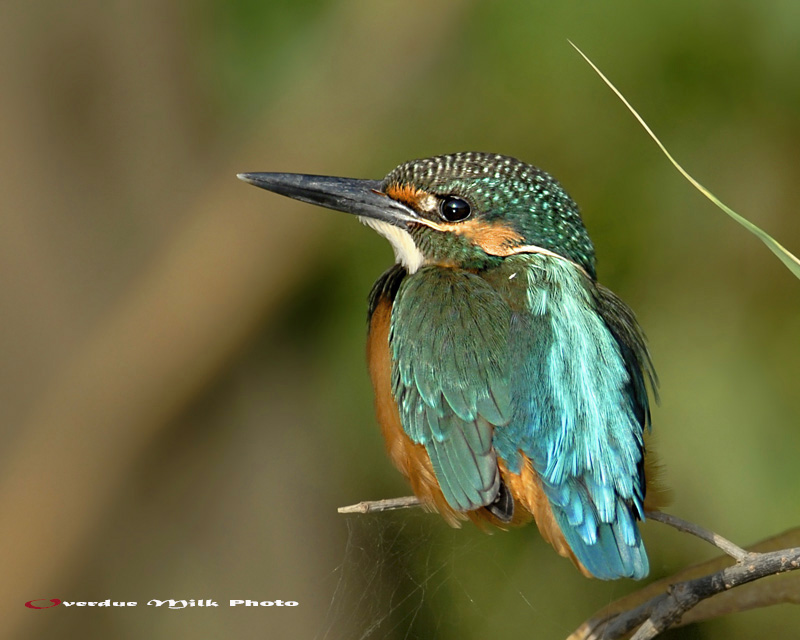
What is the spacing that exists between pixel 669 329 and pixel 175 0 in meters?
2.00

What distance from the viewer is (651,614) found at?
56.7 inches

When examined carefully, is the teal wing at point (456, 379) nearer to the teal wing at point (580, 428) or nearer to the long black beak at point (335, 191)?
the teal wing at point (580, 428)

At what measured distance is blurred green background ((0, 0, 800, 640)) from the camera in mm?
2766

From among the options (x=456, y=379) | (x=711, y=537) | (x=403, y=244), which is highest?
(x=403, y=244)

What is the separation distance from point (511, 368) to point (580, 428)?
0.47ft

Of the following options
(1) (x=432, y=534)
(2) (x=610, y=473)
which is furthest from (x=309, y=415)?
(2) (x=610, y=473)

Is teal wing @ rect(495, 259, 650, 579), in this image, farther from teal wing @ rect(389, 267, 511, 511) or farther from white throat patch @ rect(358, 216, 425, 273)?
white throat patch @ rect(358, 216, 425, 273)

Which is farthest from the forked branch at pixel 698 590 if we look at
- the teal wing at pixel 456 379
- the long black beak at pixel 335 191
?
the long black beak at pixel 335 191

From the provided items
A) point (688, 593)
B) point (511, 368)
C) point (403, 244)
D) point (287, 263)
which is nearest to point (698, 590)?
point (688, 593)

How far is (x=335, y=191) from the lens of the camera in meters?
1.96

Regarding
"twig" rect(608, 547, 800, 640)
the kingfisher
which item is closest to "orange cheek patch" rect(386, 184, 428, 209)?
the kingfisher

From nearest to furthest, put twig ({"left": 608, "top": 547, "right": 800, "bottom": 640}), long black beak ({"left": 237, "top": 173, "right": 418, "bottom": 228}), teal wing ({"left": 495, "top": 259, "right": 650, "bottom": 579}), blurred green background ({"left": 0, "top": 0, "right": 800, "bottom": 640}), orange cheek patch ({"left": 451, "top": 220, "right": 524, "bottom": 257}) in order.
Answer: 1. twig ({"left": 608, "top": 547, "right": 800, "bottom": 640})
2. teal wing ({"left": 495, "top": 259, "right": 650, "bottom": 579})
3. orange cheek patch ({"left": 451, "top": 220, "right": 524, "bottom": 257})
4. long black beak ({"left": 237, "top": 173, "right": 418, "bottom": 228})
5. blurred green background ({"left": 0, "top": 0, "right": 800, "bottom": 640})

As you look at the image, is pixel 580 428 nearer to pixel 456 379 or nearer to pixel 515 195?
pixel 456 379

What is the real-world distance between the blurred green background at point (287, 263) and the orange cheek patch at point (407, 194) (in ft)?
3.44
